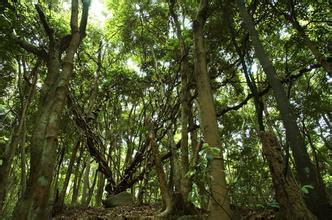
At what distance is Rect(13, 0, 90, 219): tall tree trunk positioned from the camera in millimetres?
3465

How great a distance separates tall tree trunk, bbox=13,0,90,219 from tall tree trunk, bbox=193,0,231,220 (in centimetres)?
201

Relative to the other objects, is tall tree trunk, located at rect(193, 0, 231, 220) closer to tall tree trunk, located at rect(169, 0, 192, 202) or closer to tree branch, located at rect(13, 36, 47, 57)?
tall tree trunk, located at rect(169, 0, 192, 202)

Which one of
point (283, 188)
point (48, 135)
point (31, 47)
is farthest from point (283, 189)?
point (31, 47)

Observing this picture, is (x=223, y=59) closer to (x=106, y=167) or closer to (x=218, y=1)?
(x=218, y=1)

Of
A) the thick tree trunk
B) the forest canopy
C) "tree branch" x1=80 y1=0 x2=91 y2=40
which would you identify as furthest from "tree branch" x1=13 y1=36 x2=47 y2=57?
the thick tree trunk

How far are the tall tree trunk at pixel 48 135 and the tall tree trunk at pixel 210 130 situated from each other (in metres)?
2.01

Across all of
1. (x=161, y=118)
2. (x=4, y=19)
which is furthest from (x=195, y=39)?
(x=4, y=19)

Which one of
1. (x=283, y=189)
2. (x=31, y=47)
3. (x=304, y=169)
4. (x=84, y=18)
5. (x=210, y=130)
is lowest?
(x=283, y=189)

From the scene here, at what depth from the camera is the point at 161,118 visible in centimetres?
725

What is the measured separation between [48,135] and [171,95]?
17.7 ft

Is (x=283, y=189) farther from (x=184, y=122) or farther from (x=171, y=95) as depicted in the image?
(x=171, y=95)

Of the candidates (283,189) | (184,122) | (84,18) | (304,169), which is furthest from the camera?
(184,122)

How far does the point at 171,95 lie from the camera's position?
8891mm

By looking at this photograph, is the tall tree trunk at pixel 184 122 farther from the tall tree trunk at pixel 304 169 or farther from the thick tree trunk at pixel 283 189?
the tall tree trunk at pixel 304 169
